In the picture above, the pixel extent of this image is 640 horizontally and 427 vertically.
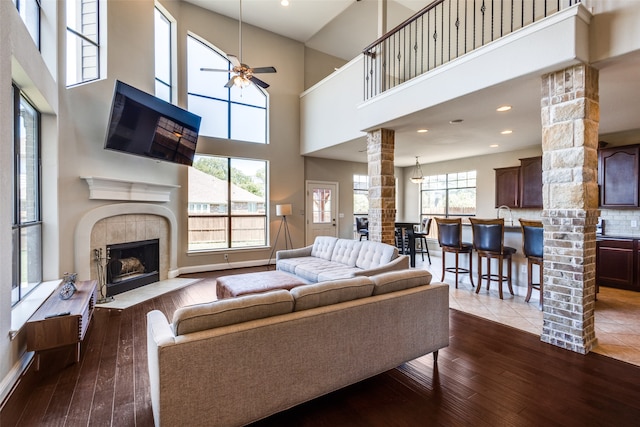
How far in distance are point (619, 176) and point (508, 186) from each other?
197 cm

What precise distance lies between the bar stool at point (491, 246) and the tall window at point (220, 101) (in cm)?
507

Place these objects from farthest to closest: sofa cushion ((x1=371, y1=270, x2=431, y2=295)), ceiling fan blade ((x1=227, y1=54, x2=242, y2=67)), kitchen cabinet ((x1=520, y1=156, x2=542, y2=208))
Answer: kitchen cabinet ((x1=520, y1=156, x2=542, y2=208)) → ceiling fan blade ((x1=227, y1=54, x2=242, y2=67)) → sofa cushion ((x1=371, y1=270, x2=431, y2=295))

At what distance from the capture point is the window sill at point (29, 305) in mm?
2581

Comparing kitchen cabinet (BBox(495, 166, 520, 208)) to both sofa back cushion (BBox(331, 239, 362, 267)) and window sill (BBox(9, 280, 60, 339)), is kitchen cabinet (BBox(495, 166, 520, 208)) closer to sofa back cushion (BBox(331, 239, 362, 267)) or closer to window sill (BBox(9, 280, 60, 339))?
sofa back cushion (BBox(331, 239, 362, 267))

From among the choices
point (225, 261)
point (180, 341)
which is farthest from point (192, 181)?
point (180, 341)

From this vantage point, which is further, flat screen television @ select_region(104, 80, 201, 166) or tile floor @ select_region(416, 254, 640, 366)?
flat screen television @ select_region(104, 80, 201, 166)

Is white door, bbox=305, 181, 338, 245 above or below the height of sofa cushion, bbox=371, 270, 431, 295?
above

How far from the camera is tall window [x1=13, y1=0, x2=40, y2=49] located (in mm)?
3184

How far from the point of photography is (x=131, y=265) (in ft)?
17.3

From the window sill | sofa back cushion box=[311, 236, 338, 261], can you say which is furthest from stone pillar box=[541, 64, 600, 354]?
the window sill

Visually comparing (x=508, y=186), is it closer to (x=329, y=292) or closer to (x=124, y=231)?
(x=329, y=292)

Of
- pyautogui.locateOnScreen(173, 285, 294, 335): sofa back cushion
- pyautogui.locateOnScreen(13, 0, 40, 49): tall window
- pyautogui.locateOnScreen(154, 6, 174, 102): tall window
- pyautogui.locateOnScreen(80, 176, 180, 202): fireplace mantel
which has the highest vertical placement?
pyautogui.locateOnScreen(154, 6, 174, 102): tall window

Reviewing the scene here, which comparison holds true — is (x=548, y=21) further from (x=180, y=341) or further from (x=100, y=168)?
(x=100, y=168)

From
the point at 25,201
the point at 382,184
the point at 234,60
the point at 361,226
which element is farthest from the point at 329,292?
the point at 361,226
